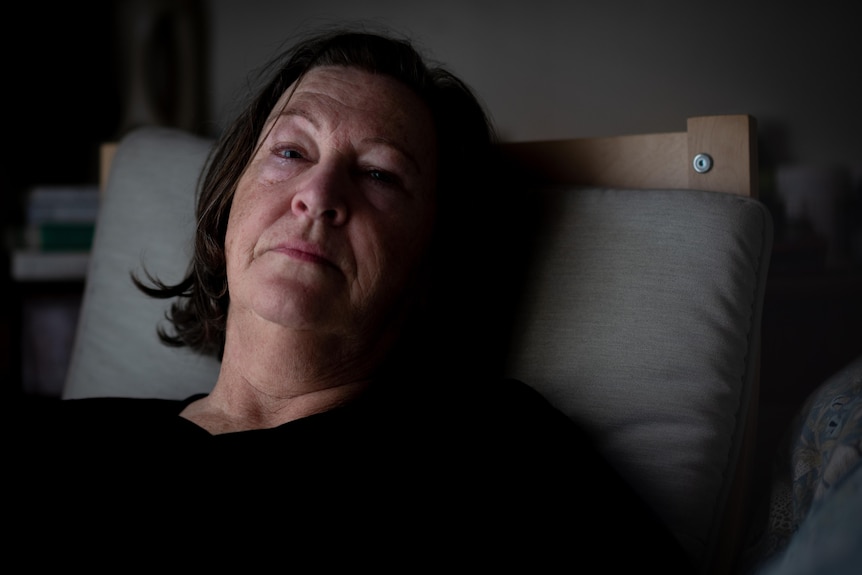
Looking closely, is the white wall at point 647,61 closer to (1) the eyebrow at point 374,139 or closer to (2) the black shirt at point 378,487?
(1) the eyebrow at point 374,139

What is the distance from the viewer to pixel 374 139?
1005mm

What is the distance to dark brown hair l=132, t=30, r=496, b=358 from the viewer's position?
111 cm

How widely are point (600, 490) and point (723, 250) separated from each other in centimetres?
38

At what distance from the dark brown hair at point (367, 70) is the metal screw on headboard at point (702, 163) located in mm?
311

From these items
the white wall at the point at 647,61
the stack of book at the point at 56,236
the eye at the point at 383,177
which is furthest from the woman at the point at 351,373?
the stack of book at the point at 56,236

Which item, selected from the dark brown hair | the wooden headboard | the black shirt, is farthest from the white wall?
the black shirt

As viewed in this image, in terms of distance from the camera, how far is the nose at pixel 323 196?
922 millimetres

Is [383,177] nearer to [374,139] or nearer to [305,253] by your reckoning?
[374,139]

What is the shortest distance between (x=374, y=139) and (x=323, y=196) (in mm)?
130

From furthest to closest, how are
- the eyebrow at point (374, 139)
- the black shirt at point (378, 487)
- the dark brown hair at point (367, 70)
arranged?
the dark brown hair at point (367, 70)
the eyebrow at point (374, 139)
the black shirt at point (378, 487)

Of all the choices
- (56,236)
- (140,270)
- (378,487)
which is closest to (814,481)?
(378,487)

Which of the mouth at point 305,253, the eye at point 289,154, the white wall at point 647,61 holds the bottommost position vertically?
the mouth at point 305,253

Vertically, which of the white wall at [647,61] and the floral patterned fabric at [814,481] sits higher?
the white wall at [647,61]

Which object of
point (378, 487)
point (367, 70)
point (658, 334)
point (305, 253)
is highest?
point (367, 70)
